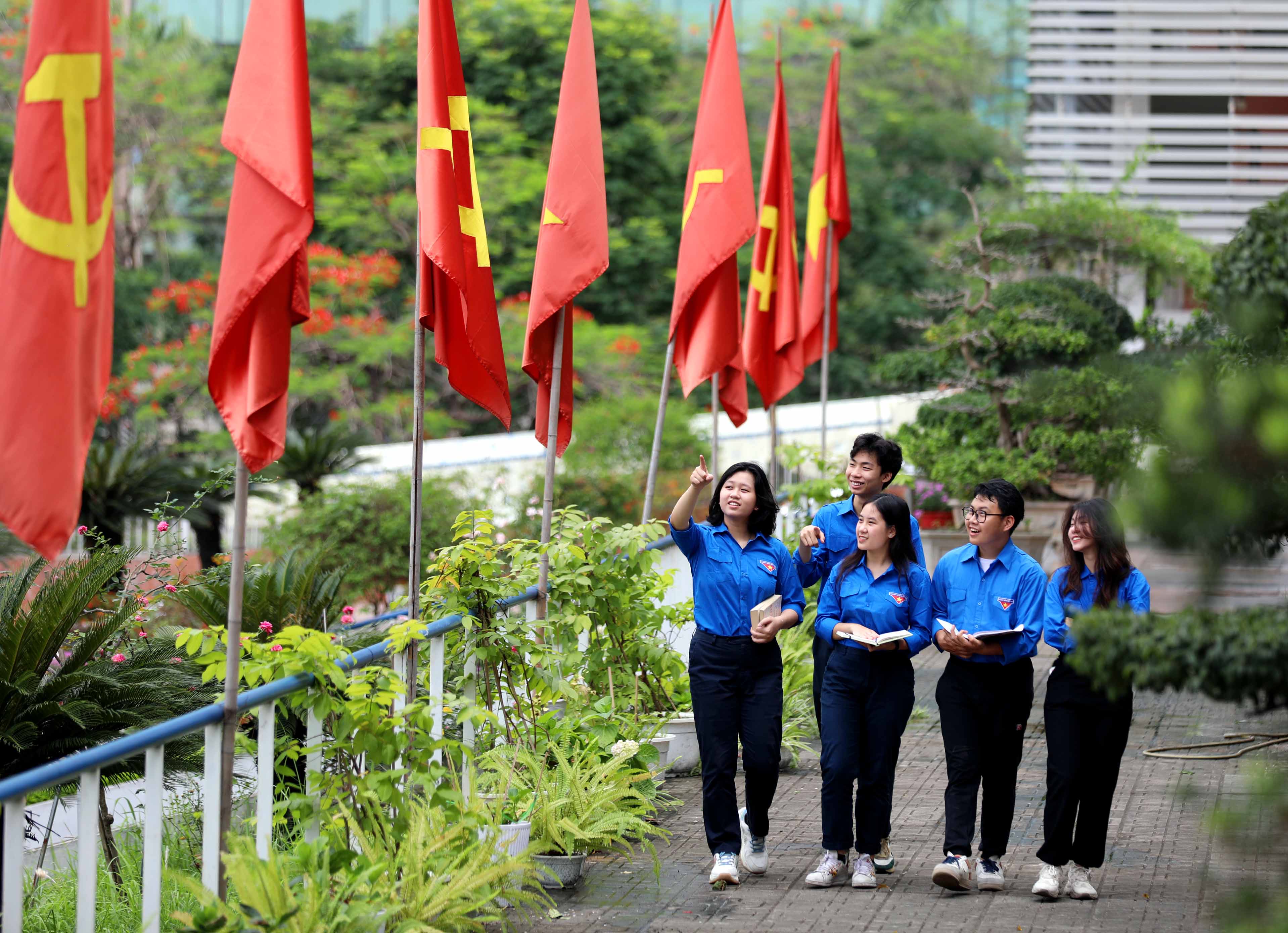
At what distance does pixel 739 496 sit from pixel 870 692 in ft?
2.75

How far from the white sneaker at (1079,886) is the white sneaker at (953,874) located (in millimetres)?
349

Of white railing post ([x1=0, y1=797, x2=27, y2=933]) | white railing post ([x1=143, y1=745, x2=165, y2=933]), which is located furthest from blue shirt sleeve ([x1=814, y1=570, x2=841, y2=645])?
white railing post ([x1=0, y1=797, x2=27, y2=933])

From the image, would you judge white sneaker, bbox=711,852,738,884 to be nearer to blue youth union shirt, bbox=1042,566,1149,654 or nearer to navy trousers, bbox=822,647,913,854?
navy trousers, bbox=822,647,913,854

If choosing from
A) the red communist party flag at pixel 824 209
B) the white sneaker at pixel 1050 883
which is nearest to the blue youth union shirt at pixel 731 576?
the white sneaker at pixel 1050 883

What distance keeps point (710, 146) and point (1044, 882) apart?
4.27m

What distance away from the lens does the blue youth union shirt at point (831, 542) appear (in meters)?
5.44

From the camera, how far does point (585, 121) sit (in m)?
6.27

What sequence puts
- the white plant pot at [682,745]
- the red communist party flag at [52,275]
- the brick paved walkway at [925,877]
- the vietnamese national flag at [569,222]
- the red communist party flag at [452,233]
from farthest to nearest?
the white plant pot at [682,745]
the vietnamese national flag at [569,222]
the red communist party flag at [452,233]
the brick paved walkway at [925,877]
the red communist party flag at [52,275]

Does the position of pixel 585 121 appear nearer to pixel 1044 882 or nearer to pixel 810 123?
pixel 1044 882

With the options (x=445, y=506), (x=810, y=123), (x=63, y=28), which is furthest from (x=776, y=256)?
(x=810, y=123)

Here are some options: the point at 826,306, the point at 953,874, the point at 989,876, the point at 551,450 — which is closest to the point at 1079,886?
the point at 989,876

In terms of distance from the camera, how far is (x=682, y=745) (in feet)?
22.0

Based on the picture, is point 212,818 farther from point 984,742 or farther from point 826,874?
point 984,742

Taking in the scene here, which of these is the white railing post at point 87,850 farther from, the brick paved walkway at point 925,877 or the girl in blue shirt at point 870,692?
the girl in blue shirt at point 870,692
